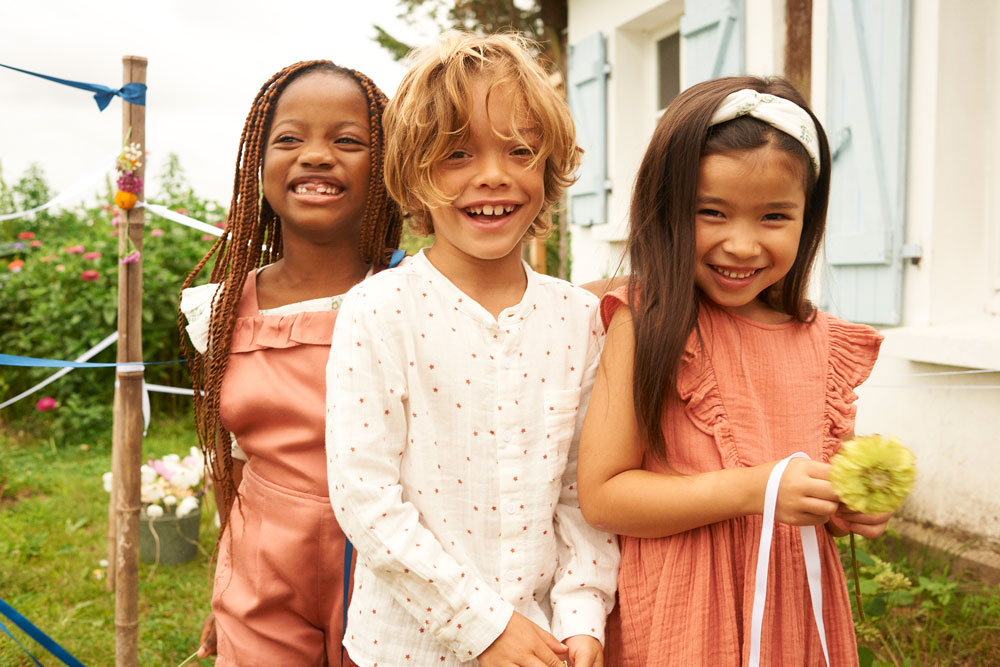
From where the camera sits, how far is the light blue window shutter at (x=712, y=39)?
3.85 metres

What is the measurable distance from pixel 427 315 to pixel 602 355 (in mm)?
309

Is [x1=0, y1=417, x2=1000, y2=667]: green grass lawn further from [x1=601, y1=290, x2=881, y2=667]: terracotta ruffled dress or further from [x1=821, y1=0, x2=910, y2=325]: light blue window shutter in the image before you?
[x1=821, y1=0, x2=910, y2=325]: light blue window shutter

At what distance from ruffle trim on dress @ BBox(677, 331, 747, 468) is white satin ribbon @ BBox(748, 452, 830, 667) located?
0.14m

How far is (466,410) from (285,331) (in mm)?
529

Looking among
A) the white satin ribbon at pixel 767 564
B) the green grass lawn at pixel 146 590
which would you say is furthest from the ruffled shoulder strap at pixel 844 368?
the green grass lawn at pixel 146 590

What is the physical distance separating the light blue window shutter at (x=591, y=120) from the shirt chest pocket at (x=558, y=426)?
3852 mm

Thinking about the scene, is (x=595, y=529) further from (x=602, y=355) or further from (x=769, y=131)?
(x=769, y=131)

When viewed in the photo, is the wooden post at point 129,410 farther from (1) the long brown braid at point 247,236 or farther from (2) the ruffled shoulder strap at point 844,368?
(2) the ruffled shoulder strap at point 844,368

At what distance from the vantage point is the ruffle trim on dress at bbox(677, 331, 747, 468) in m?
1.38

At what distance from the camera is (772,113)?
4.42 feet

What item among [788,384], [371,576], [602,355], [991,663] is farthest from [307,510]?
[991,663]

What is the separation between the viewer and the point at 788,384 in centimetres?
143

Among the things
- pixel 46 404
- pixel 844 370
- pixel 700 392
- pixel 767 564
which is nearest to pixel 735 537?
pixel 767 564

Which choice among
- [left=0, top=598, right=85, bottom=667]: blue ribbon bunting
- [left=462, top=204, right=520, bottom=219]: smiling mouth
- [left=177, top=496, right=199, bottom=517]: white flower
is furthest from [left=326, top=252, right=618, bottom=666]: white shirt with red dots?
[left=177, top=496, right=199, bottom=517]: white flower
